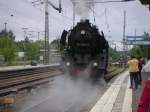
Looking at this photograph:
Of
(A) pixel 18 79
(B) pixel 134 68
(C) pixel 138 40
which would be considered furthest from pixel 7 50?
(B) pixel 134 68

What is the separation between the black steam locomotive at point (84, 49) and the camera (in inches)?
846

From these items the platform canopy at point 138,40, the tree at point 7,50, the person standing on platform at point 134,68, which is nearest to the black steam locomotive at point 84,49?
the person standing on platform at point 134,68

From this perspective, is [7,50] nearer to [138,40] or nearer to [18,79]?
[138,40]

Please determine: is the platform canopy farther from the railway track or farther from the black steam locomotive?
the black steam locomotive

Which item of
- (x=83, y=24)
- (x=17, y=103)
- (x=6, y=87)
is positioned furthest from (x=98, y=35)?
(x=17, y=103)

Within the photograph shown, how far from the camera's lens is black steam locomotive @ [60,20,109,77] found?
70.5 ft

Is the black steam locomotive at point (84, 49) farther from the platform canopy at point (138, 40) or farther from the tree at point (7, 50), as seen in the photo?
the tree at point (7, 50)

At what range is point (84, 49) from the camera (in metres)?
21.9

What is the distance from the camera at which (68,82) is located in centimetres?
2180

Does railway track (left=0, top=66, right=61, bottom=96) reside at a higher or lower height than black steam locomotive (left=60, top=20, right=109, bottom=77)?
lower

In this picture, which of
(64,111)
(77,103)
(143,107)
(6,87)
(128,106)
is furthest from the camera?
(6,87)

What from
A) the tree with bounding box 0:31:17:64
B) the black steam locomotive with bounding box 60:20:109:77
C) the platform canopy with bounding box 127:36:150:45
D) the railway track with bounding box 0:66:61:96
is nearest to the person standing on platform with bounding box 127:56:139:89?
the black steam locomotive with bounding box 60:20:109:77

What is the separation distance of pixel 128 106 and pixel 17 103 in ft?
12.4

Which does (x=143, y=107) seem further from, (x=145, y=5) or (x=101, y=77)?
(x=145, y=5)
